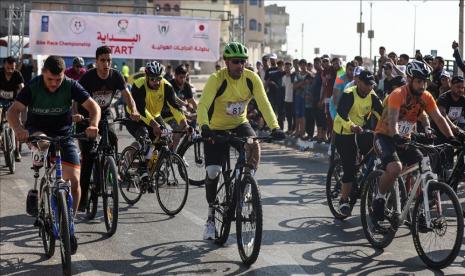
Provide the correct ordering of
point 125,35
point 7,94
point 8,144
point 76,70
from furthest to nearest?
point 125,35 → point 76,70 → point 7,94 → point 8,144

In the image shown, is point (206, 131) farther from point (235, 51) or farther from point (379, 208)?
point (379, 208)

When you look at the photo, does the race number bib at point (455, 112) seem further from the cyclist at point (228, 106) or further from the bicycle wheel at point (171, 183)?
the cyclist at point (228, 106)

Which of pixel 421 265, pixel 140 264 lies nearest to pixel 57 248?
pixel 140 264

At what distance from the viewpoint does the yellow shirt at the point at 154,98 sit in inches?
429

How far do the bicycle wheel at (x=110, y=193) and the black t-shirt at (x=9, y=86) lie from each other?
5.76 meters

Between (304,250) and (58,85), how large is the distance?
290 cm

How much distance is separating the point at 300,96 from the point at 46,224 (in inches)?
481

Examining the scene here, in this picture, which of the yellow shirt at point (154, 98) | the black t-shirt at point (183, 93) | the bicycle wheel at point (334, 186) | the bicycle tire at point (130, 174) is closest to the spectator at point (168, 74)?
the black t-shirt at point (183, 93)

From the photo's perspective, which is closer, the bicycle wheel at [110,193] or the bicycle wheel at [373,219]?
the bicycle wheel at [373,219]

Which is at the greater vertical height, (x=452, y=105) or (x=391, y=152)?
(x=452, y=105)

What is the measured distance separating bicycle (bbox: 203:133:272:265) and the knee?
101 mm

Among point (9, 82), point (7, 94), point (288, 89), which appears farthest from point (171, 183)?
point (288, 89)

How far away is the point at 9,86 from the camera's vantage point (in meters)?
14.1

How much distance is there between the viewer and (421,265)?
744 cm
